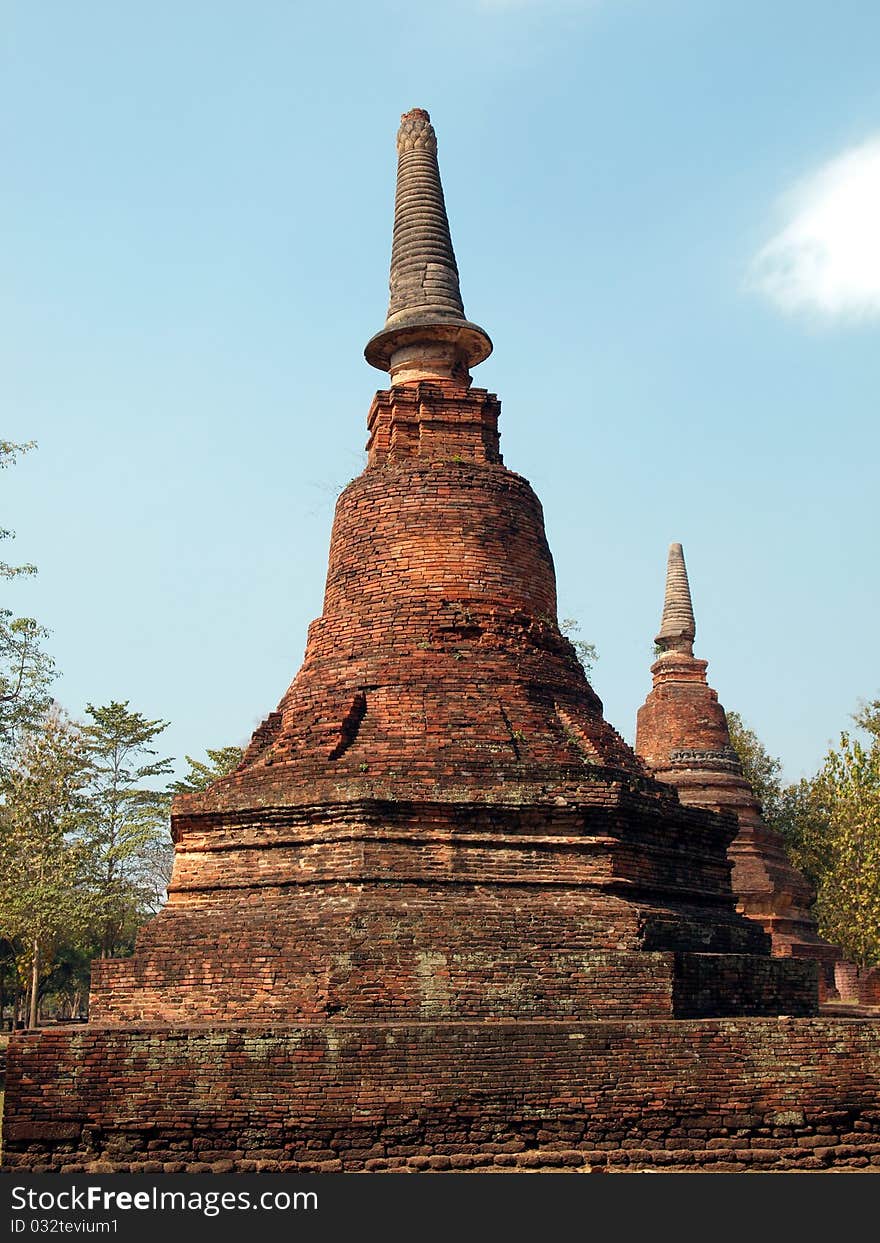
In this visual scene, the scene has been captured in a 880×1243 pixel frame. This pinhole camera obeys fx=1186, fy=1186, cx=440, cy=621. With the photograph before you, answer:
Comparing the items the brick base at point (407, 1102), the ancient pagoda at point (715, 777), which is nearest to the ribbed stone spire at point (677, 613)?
the ancient pagoda at point (715, 777)

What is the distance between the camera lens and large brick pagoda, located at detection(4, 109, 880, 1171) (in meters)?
9.36

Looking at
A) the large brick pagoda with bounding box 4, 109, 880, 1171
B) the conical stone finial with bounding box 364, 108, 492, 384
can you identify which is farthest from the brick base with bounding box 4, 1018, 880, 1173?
the conical stone finial with bounding box 364, 108, 492, 384

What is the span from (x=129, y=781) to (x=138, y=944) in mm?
26736

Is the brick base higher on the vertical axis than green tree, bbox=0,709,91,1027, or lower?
lower

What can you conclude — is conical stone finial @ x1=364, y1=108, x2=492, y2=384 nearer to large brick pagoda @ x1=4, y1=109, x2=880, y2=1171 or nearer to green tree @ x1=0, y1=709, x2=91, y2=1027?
large brick pagoda @ x1=4, y1=109, x2=880, y2=1171

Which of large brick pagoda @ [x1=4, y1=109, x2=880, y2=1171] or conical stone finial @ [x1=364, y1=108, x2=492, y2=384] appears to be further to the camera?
conical stone finial @ [x1=364, y1=108, x2=492, y2=384]

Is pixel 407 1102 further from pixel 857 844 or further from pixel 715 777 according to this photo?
pixel 857 844

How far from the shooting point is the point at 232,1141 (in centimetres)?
930

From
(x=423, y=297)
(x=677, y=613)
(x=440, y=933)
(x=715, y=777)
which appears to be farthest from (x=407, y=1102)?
(x=677, y=613)

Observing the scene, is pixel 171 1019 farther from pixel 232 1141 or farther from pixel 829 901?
pixel 829 901

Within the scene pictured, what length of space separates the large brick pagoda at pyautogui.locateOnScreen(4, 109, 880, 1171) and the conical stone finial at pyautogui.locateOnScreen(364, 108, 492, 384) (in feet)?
0.19

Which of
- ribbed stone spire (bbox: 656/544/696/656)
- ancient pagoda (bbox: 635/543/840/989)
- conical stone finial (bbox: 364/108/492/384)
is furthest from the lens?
ribbed stone spire (bbox: 656/544/696/656)

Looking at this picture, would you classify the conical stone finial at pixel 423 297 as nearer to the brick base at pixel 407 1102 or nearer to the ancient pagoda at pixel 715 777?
the brick base at pixel 407 1102

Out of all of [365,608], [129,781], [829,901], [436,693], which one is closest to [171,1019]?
[436,693]
